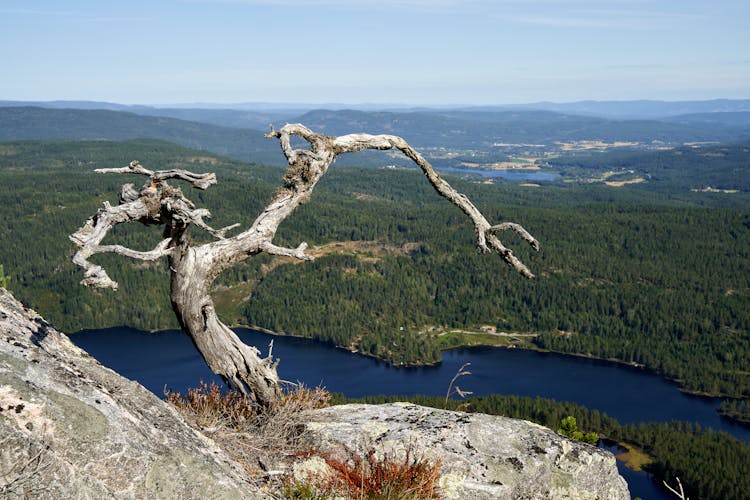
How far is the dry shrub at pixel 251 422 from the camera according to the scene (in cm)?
959

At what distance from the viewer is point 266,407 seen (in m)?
11.5

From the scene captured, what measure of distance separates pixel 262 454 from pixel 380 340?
553ft

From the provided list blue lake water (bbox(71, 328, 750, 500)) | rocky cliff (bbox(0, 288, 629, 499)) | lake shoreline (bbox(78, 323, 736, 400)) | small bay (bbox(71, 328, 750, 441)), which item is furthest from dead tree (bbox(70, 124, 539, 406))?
lake shoreline (bbox(78, 323, 736, 400))

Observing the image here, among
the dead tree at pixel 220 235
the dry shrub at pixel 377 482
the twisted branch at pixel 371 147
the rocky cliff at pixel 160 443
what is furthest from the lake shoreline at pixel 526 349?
the dry shrub at pixel 377 482

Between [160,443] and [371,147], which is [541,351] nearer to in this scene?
[371,147]

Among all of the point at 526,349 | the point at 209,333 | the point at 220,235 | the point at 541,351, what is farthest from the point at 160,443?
the point at 526,349

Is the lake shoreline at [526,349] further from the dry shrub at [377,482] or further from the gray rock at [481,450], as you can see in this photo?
the dry shrub at [377,482]

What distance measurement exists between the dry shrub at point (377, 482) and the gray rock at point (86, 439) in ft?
3.50

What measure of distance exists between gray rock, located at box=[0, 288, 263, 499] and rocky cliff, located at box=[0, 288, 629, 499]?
0.01 metres

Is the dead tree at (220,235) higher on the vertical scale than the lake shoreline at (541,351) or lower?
higher

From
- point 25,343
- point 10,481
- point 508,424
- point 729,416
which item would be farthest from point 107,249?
point 729,416

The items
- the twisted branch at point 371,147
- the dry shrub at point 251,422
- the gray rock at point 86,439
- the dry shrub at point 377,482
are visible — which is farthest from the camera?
the twisted branch at point 371,147

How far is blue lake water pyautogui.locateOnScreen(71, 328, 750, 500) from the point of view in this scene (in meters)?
129

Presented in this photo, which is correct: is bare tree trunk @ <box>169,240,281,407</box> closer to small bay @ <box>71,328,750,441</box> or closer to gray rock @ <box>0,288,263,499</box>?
gray rock @ <box>0,288,263,499</box>
